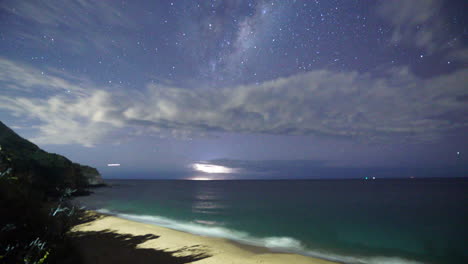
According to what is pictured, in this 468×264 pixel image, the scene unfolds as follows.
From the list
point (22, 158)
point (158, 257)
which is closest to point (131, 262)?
point (158, 257)

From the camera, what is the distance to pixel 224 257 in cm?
1239

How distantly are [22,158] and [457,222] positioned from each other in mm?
73350

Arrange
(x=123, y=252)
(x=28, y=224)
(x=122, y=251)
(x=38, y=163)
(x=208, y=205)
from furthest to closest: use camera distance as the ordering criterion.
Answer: (x=208, y=205) → (x=38, y=163) → (x=122, y=251) → (x=123, y=252) → (x=28, y=224)

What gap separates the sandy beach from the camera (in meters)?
→ 11.5

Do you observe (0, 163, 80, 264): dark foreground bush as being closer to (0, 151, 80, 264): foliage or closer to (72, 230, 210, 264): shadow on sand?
(0, 151, 80, 264): foliage

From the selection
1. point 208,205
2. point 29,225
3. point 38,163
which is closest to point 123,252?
point 29,225

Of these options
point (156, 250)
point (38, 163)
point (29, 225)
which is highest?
point (38, 163)

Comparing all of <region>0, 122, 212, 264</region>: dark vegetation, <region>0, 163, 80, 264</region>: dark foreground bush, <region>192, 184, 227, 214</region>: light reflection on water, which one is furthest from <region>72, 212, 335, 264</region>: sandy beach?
<region>192, 184, 227, 214</region>: light reflection on water

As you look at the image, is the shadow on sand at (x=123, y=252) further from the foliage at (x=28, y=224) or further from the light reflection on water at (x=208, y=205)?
the light reflection on water at (x=208, y=205)

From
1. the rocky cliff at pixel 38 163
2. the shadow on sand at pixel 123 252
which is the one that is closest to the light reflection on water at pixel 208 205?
the shadow on sand at pixel 123 252

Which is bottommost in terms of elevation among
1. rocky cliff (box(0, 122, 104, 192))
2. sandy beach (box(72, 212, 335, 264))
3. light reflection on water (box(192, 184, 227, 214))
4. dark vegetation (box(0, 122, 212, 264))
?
light reflection on water (box(192, 184, 227, 214))

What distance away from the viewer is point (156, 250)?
12.9 metres

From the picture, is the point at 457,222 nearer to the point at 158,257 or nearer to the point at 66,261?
the point at 158,257

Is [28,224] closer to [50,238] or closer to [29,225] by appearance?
[29,225]
